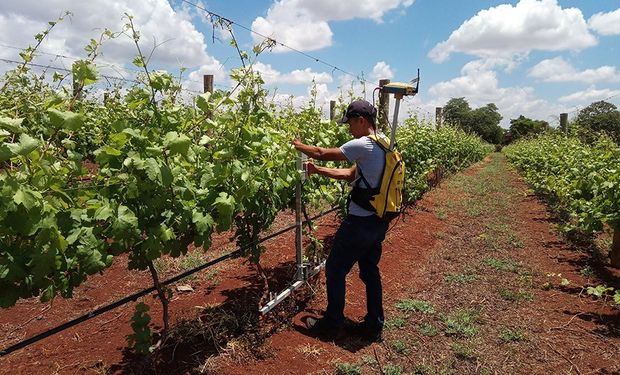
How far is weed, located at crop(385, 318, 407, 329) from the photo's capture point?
4172 mm

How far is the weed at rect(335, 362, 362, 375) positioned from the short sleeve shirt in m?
1.36

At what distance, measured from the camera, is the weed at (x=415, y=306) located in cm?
453

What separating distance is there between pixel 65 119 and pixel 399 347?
9.94 ft

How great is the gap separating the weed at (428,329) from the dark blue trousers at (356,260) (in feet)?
1.49

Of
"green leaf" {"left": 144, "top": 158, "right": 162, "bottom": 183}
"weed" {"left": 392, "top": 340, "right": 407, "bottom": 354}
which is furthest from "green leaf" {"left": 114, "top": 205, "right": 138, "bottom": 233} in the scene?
"weed" {"left": 392, "top": 340, "right": 407, "bottom": 354}

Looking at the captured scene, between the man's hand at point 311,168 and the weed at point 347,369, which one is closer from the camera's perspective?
the weed at point 347,369

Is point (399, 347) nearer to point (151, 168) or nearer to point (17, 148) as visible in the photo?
point (151, 168)

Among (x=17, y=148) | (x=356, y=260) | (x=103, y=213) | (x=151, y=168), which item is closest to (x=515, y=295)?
A: (x=356, y=260)

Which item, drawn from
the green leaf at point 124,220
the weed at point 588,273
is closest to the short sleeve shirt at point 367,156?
the green leaf at point 124,220

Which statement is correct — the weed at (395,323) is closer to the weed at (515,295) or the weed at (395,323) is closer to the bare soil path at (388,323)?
the bare soil path at (388,323)

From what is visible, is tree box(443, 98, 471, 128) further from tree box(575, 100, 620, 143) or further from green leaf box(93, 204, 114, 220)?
green leaf box(93, 204, 114, 220)

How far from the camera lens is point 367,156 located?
346cm

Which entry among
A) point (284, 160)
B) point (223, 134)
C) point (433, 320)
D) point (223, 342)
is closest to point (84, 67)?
point (223, 134)

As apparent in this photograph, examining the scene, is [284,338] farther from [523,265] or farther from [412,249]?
[523,265]
